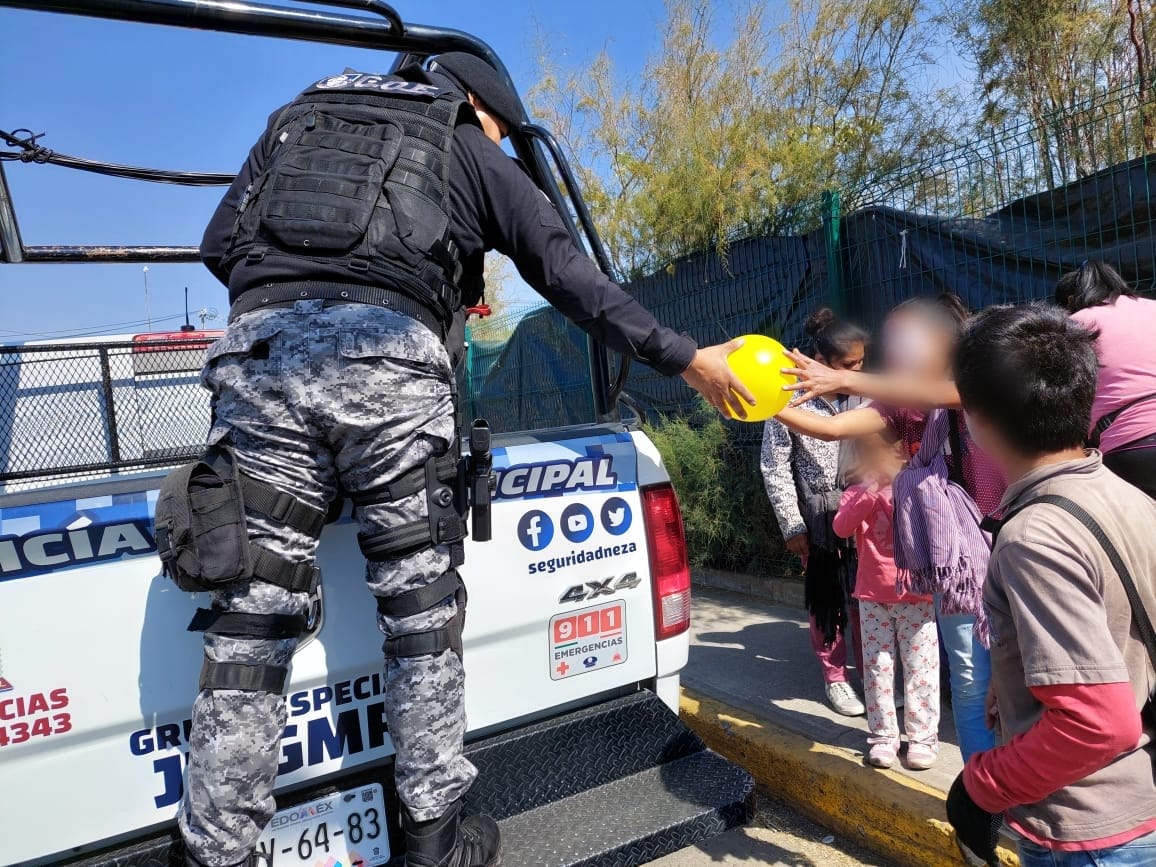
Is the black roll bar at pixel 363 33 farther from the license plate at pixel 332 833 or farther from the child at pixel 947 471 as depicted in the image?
the license plate at pixel 332 833

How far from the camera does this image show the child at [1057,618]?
1281 mm

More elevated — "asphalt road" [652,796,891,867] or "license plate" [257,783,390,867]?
"license plate" [257,783,390,867]

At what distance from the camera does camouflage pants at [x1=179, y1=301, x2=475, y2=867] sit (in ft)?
5.48

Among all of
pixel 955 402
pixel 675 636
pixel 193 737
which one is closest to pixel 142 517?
pixel 193 737

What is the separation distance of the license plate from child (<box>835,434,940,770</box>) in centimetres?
189

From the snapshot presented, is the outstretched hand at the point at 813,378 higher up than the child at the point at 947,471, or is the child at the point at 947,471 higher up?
the outstretched hand at the point at 813,378

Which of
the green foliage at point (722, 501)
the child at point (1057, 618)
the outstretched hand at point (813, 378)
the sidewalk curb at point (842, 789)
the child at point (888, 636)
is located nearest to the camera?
the child at point (1057, 618)

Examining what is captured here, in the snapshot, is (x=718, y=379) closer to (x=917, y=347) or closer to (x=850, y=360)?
(x=917, y=347)

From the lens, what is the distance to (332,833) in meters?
1.93

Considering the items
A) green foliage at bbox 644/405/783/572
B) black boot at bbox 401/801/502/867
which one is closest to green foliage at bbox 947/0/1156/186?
green foliage at bbox 644/405/783/572

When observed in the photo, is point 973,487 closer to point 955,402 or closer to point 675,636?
point 955,402

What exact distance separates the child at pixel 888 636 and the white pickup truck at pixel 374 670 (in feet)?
3.10

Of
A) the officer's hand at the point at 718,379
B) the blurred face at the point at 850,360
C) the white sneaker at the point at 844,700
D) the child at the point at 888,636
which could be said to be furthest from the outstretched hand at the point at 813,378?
the white sneaker at the point at 844,700

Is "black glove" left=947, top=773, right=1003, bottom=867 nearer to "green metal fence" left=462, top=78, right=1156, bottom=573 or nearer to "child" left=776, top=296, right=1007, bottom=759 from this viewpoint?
"child" left=776, top=296, right=1007, bottom=759
